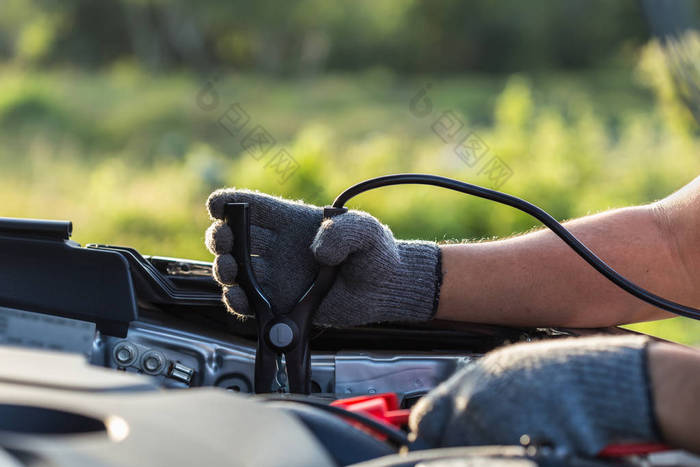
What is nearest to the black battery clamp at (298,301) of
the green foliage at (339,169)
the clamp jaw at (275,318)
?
the clamp jaw at (275,318)

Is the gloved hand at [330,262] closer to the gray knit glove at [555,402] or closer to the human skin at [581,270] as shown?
the human skin at [581,270]

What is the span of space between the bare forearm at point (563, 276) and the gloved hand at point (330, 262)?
8 centimetres

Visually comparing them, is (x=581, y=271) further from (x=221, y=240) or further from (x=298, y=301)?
(x=221, y=240)

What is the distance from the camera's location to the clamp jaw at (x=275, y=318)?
1255 mm

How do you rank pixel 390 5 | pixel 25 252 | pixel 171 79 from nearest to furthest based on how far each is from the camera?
1. pixel 25 252
2. pixel 171 79
3. pixel 390 5

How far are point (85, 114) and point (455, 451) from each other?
56.0 feet

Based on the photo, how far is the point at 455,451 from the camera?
→ 0.76 meters

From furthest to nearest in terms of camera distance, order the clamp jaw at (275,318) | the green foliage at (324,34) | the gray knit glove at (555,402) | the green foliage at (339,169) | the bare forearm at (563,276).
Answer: the green foliage at (324,34)
the green foliage at (339,169)
the bare forearm at (563,276)
the clamp jaw at (275,318)
the gray knit glove at (555,402)

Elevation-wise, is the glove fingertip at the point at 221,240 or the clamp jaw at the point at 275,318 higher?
the glove fingertip at the point at 221,240

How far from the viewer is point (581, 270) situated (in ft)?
4.85

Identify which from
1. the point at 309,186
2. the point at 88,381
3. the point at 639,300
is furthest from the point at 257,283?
the point at 309,186

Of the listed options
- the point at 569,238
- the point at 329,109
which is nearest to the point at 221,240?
the point at 569,238

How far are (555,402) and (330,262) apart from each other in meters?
0.55

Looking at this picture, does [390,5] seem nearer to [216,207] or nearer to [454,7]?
[454,7]
